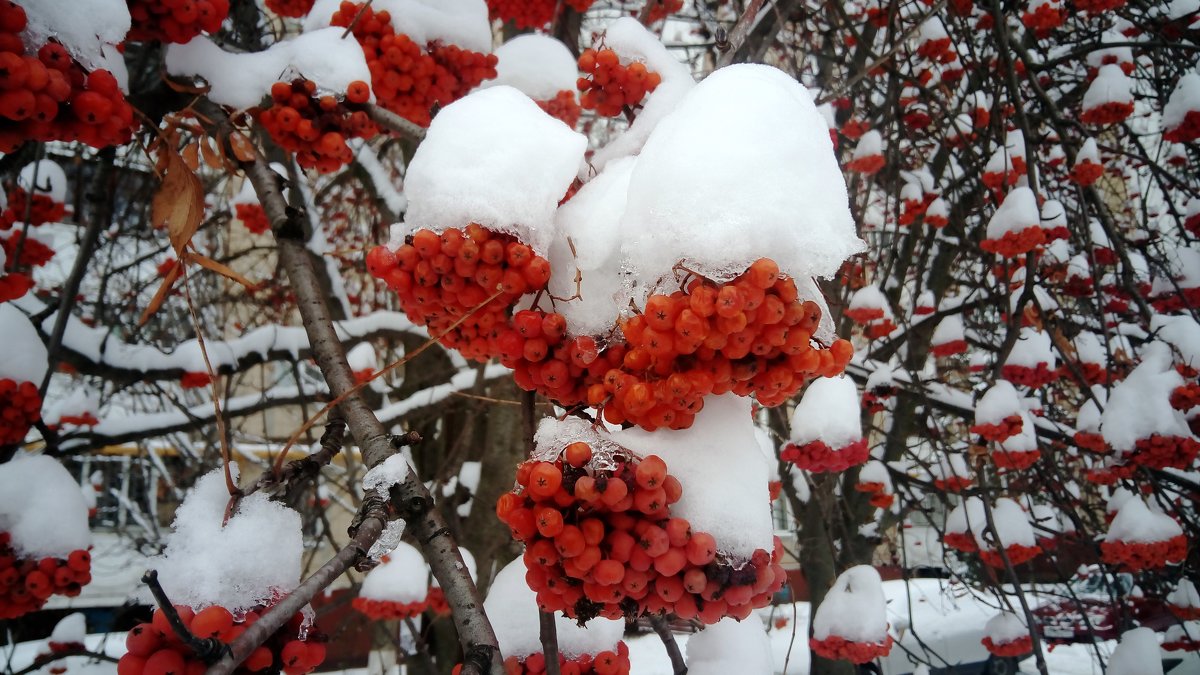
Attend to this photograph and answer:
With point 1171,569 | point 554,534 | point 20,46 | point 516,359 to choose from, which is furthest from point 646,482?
point 1171,569

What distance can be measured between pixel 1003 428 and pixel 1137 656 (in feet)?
3.70

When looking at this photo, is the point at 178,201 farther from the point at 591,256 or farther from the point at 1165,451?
the point at 1165,451

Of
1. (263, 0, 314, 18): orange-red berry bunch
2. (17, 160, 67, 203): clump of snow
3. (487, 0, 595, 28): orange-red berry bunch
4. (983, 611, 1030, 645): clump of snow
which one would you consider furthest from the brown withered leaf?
(983, 611, 1030, 645): clump of snow

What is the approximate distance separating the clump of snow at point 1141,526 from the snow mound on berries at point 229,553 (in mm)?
3562

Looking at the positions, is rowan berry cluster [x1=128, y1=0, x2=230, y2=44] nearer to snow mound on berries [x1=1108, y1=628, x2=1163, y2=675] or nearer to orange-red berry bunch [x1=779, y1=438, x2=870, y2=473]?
orange-red berry bunch [x1=779, y1=438, x2=870, y2=473]

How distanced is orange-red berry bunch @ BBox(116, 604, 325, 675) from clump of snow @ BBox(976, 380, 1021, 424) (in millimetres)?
2906

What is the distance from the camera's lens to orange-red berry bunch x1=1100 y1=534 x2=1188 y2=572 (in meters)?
3.03

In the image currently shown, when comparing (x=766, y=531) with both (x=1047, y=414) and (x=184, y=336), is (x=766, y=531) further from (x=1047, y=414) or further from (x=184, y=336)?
(x=184, y=336)

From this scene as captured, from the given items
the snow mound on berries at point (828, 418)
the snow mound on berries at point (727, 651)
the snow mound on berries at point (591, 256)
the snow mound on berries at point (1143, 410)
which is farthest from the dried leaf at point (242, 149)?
the snow mound on berries at point (1143, 410)

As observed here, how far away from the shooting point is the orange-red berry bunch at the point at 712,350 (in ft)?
2.69

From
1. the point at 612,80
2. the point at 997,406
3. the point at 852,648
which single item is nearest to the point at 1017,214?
the point at 997,406

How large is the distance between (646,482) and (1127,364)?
3.77 meters

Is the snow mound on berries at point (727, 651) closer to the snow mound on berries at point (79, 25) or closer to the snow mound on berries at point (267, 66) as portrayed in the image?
the snow mound on berries at point (267, 66)

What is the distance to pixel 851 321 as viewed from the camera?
4387 mm
